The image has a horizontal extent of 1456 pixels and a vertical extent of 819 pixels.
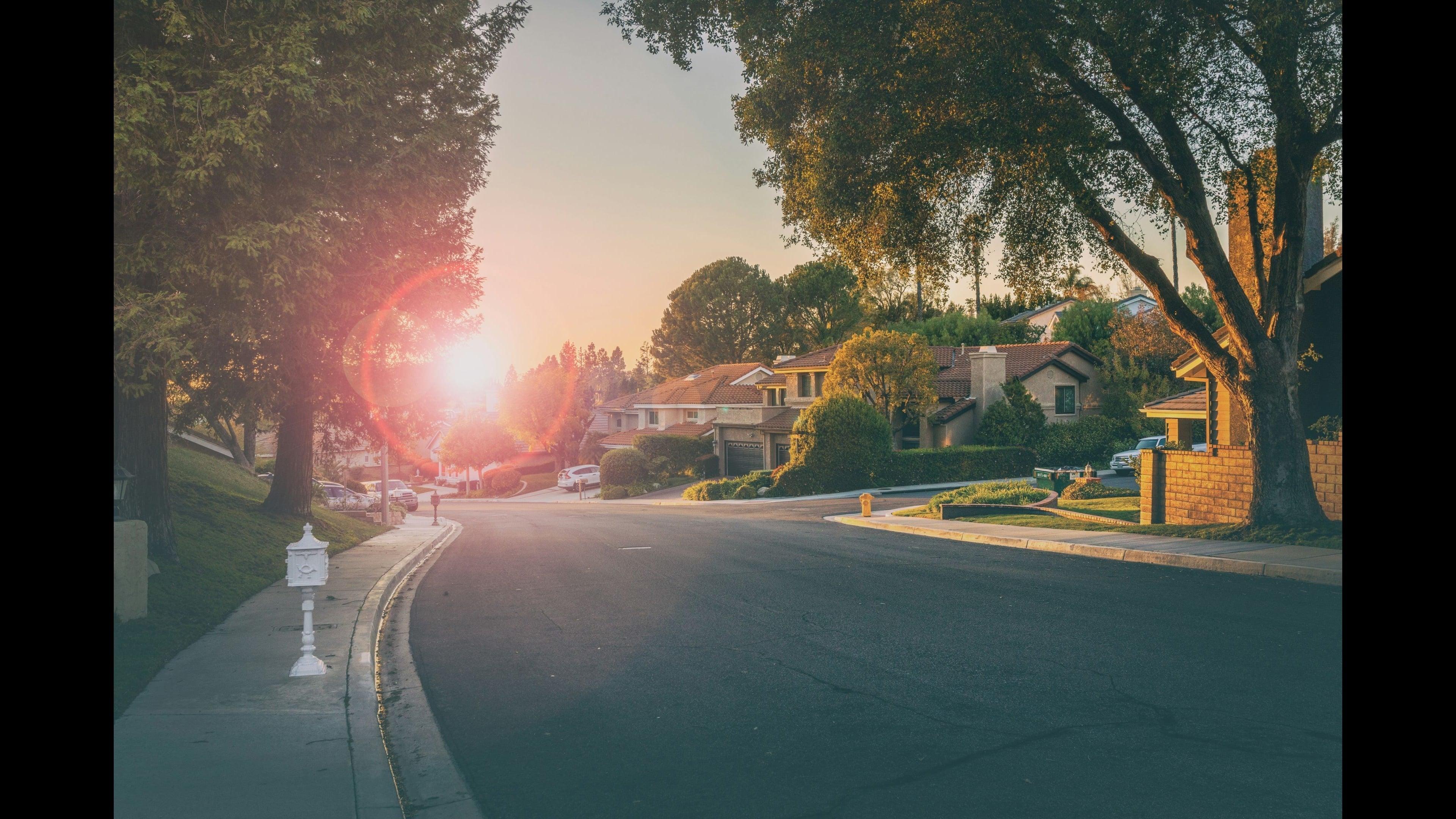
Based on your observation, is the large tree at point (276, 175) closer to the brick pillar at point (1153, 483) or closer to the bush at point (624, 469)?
the brick pillar at point (1153, 483)

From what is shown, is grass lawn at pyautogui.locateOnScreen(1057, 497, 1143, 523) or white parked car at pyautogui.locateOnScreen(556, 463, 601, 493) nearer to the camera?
grass lawn at pyautogui.locateOnScreen(1057, 497, 1143, 523)

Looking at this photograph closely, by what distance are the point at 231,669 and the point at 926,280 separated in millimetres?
13898

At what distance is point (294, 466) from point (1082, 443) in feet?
124

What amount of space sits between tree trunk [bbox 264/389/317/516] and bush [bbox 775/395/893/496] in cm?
2472

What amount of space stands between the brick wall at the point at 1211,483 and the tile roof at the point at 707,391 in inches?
1702

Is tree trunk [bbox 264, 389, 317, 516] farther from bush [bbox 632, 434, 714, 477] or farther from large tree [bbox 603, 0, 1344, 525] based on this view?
bush [bbox 632, 434, 714, 477]

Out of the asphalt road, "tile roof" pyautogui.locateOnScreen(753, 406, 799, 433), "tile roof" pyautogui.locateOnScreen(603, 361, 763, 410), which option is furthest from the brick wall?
"tile roof" pyautogui.locateOnScreen(603, 361, 763, 410)

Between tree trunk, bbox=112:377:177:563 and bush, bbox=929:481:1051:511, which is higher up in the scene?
tree trunk, bbox=112:377:177:563

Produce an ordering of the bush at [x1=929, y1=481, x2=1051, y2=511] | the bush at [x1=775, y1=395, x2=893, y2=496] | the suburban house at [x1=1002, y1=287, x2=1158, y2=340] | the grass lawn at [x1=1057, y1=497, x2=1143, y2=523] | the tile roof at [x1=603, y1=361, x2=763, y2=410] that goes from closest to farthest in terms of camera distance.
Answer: the grass lawn at [x1=1057, y1=497, x2=1143, y2=523] → the bush at [x1=929, y1=481, x2=1051, y2=511] → the bush at [x1=775, y1=395, x2=893, y2=496] → the tile roof at [x1=603, y1=361, x2=763, y2=410] → the suburban house at [x1=1002, y1=287, x2=1158, y2=340]

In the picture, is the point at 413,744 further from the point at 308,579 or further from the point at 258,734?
the point at 308,579

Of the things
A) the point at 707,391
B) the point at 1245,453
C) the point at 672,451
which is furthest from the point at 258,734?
the point at 707,391

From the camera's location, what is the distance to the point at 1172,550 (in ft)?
50.2

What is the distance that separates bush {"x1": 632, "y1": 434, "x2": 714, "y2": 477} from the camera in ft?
198

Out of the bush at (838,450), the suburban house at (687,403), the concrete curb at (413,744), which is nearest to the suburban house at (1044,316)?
the suburban house at (687,403)
